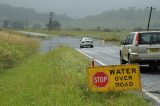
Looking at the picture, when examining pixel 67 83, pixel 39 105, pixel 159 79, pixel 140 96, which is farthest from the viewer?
pixel 159 79

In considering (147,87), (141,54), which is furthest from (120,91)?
(141,54)

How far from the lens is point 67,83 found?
14742mm

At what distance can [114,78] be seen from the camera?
12.6 meters

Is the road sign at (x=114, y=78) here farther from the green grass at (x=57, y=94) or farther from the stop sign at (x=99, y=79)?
the green grass at (x=57, y=94)

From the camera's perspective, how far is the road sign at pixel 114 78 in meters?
12.6

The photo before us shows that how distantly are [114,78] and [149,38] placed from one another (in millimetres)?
8447

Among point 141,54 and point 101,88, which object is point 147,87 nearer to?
point 101,88

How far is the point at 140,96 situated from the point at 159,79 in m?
4.88

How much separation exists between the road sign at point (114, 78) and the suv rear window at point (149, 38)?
8218mm

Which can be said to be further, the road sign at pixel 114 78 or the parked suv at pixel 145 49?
the parked suv at pixel 145 49

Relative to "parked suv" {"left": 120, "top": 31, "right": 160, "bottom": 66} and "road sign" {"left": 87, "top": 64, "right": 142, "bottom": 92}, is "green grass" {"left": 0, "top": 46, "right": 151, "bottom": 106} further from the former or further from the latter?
"parked suv" {"left": 120, "top": 31, "right": 160, "bottom": 66}

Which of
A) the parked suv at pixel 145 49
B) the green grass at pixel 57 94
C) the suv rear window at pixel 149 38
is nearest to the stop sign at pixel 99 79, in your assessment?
the green grass at pixel 57 94

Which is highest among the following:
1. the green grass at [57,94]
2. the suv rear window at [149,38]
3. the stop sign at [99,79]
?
the suv rear window at [149,38]

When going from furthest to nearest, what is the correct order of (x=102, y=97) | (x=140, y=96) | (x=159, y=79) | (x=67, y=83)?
1. (x=159, y=79)
2. (x=67, y=83)
3. (x=140, y=96)
4. (x=102, y=97)
